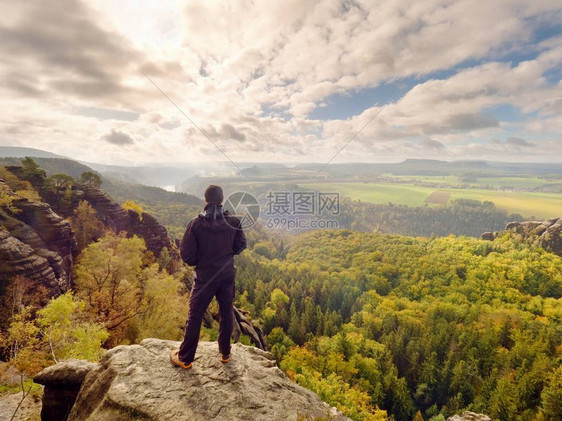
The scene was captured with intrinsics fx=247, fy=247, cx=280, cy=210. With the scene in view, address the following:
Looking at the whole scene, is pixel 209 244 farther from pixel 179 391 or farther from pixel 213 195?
pixel 179 391

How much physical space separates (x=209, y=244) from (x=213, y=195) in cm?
132

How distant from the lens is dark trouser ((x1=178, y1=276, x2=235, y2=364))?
6453 millimetres

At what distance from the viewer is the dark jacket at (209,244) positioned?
255 inches

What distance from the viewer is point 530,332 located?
6119cm

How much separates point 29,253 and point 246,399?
87.4 feet

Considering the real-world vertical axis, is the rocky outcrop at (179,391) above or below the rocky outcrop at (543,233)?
above

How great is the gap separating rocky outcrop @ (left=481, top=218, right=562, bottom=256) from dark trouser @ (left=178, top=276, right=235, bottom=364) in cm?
15554

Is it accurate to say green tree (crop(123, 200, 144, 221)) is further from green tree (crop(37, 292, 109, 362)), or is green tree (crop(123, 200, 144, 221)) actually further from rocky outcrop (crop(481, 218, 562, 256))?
rocky outcrop (crop(481, 218, 562, 256))

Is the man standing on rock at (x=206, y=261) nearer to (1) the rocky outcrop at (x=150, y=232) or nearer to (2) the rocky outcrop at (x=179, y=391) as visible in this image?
(2) the rocky outcrop at (x=179, y=391)

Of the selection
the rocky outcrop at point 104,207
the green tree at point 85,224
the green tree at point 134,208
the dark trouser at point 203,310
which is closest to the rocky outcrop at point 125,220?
the rocky outcrop at point 104,207

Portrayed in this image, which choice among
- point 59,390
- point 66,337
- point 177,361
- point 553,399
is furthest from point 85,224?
point 553,399

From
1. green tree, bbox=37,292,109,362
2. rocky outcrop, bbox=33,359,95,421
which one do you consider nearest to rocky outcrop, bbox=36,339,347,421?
rocky outcrop, bbox=33,359,95,421

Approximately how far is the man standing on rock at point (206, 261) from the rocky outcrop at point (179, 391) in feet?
2.01

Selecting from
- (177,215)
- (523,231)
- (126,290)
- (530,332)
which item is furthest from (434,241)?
(177,215)
